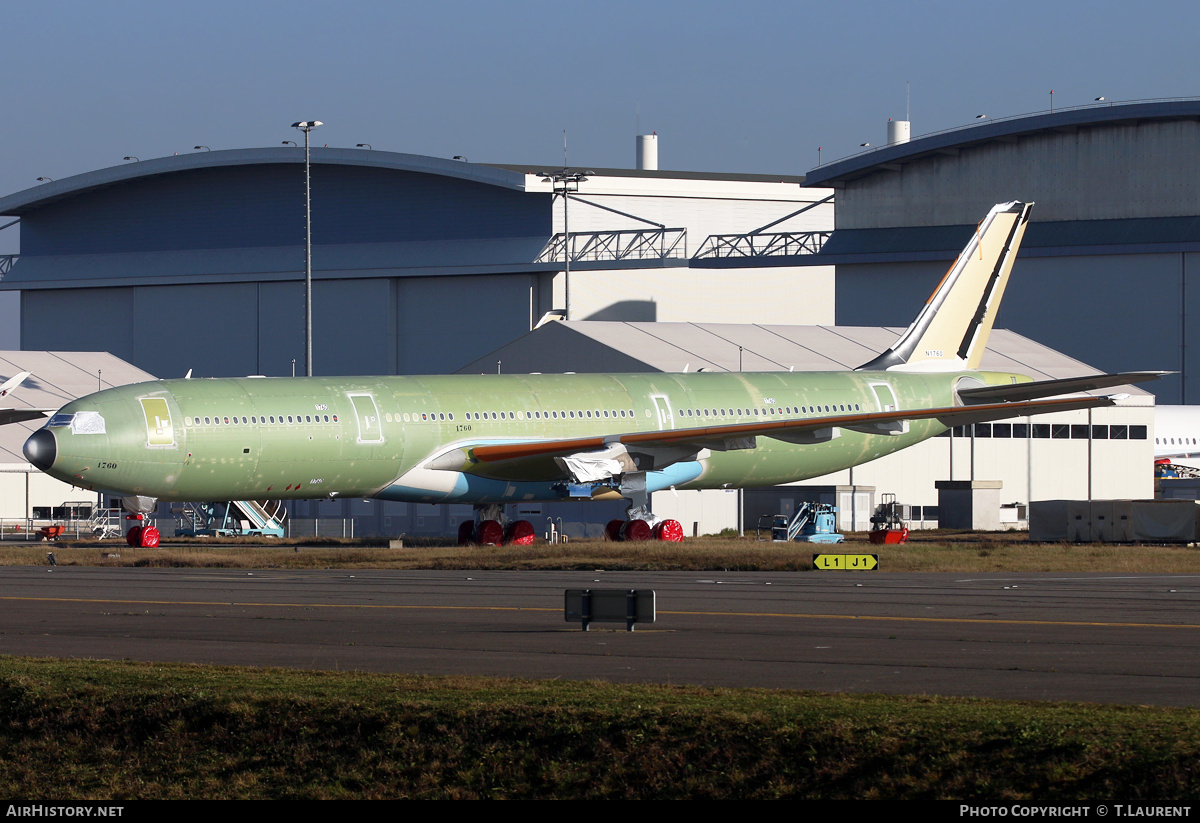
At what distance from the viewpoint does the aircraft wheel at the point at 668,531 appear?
168ft

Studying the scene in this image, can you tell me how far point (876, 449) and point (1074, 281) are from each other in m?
40.6

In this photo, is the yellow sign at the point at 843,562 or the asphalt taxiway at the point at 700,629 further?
the yellow sign at the point at 843,562

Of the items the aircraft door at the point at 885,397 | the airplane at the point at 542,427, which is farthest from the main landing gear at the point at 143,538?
the aircraft door at the point at 885,397

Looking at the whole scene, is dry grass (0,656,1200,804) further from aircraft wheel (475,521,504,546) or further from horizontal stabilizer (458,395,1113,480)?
aircraft wheel (475,521,504,546)

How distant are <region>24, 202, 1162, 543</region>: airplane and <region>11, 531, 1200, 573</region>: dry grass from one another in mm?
2144

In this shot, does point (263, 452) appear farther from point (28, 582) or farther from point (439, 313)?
point (439, 313)

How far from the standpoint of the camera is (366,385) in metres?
48.5

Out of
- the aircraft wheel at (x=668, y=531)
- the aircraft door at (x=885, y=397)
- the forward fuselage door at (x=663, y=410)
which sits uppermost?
the aircraft door at (x=885, y=397)

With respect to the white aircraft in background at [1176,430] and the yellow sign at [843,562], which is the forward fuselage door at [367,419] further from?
the white aircraft in background at [1176,430]

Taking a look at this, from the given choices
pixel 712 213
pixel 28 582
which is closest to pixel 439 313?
pixel 712 213

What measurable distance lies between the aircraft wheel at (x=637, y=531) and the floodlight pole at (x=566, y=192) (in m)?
37.7

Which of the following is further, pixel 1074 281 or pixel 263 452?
pixel 1074 281

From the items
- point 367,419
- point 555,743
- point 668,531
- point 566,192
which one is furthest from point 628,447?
point 566,192

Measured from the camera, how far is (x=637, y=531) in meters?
50.8
